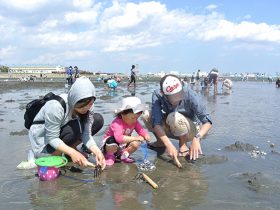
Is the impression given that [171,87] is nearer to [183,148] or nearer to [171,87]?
[171,87]

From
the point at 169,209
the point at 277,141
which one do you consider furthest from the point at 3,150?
the point at 277,141

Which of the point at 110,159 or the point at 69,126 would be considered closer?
the point at 69,126

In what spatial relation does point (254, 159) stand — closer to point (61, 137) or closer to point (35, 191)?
point (61, 137)

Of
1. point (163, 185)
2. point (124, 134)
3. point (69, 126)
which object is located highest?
point (69, 126)

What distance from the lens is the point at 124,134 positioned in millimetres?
4566

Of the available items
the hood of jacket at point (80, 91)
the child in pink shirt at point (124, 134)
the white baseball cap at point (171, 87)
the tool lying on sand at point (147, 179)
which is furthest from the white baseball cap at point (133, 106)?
the tool lying on sand at point (147, 179)

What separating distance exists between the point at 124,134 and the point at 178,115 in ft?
2.50

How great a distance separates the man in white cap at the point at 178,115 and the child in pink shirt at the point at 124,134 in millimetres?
324

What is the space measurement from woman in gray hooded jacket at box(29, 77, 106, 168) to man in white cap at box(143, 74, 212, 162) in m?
0.89

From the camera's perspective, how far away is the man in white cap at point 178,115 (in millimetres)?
4438

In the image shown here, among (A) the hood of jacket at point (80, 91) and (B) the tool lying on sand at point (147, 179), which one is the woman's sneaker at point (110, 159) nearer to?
(B) the tool lying on sand at point (147, 179)

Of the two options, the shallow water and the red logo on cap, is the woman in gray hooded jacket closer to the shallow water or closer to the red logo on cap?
the shallow water

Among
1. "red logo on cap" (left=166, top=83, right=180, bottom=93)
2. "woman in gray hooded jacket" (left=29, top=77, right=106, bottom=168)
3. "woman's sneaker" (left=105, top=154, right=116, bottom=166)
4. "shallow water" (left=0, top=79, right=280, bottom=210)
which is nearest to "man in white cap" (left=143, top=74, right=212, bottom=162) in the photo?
"red logo on cap" (left=166, top=83, right=180, bottom=93)

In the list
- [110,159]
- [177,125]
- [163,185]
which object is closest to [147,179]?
[163,185]
